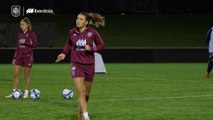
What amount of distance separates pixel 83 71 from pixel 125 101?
4345mm

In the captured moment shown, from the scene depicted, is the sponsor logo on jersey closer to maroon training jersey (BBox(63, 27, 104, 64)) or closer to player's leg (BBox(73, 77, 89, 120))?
maroon training jersey (BBox(63, 27, 104, 64))

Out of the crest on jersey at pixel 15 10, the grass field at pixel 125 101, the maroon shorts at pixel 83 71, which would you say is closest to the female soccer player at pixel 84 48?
the maroon shorts at pixel 83 71

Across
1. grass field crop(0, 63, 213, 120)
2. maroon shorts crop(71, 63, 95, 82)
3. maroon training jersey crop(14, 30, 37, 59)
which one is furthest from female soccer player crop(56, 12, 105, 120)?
maroon training jersey crop(14, 30, 37, 59)

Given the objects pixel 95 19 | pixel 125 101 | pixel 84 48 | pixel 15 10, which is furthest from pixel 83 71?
pixel 15 10

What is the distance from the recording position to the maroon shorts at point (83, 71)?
11672mm

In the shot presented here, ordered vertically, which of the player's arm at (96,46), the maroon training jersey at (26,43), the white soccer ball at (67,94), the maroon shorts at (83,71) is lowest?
the white soccer ball at (67,94)

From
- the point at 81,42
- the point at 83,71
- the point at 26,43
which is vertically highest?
the point at 81,42

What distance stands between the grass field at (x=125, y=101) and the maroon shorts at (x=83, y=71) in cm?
119

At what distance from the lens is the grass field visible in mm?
13078

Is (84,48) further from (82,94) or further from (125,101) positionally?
(125,101)

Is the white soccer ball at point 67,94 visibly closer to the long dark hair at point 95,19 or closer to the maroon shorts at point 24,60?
the maroon shorts at point 24,60

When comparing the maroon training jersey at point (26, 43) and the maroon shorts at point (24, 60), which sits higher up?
the maroon training jersey at point (26, 43)

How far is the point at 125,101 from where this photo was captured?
15898mm

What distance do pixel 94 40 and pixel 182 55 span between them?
26.6 metres
